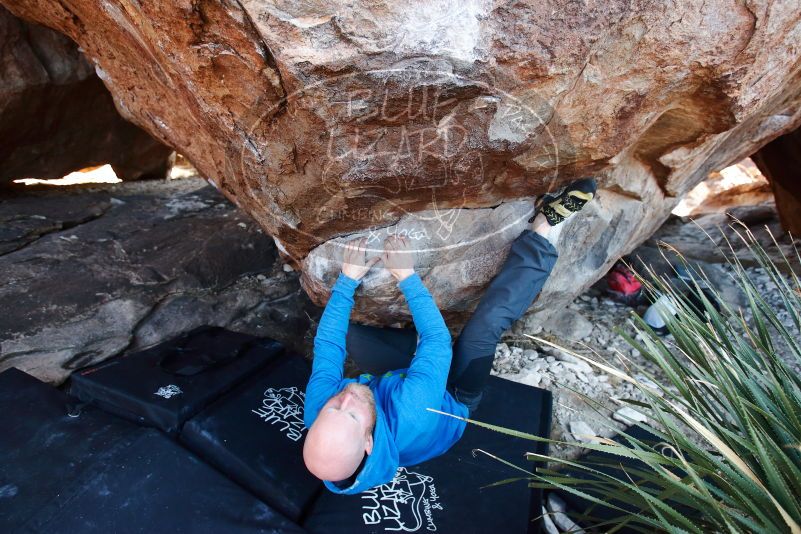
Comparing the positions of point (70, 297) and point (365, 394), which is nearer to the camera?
point (365, 394)

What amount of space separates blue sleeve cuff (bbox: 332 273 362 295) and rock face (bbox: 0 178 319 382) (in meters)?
1.10

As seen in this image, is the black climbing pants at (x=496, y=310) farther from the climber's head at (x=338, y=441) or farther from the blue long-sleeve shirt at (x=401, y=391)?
the climber's head at (x=338, y=441)

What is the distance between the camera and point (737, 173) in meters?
6.82

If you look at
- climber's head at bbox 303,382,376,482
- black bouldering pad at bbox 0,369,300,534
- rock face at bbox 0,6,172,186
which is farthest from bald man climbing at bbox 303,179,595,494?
rock face at bbox 0,6,172,186

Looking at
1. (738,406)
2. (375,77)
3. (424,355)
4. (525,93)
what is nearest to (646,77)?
(525,93)

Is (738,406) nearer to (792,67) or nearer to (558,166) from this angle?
(558,166)

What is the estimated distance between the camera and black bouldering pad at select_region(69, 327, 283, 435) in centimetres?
204

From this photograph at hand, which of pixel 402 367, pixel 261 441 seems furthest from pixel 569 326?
pixel 261 441

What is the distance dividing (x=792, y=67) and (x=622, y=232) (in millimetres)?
1061

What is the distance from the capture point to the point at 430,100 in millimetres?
1614

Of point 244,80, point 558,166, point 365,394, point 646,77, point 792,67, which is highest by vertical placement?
point 792,67

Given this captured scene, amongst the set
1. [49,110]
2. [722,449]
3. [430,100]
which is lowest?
[49,110]

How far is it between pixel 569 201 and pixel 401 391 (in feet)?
3.69

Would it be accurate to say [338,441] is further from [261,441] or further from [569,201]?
[569,201]
